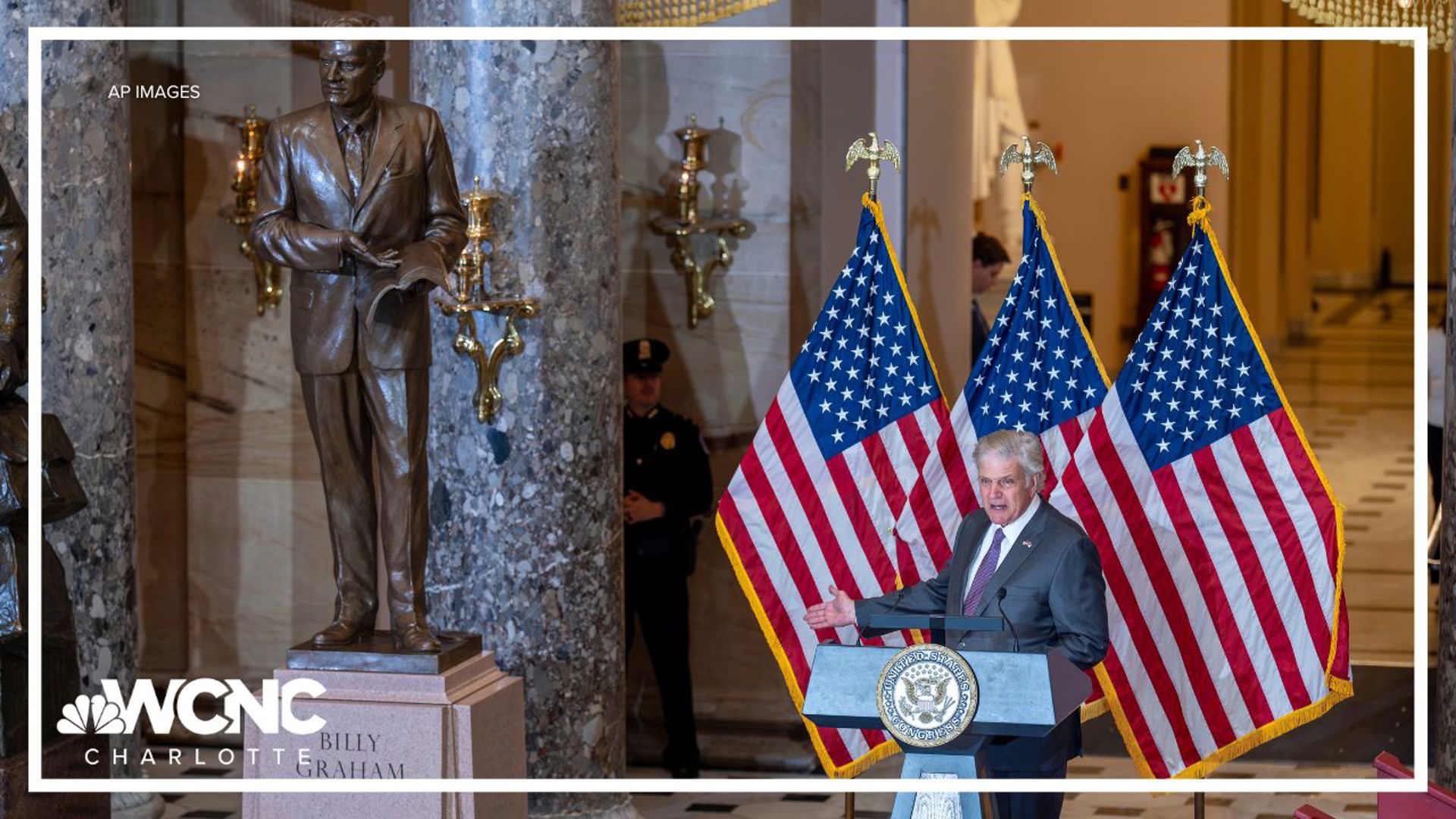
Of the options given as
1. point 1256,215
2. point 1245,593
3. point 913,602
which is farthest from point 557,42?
point 1256,215

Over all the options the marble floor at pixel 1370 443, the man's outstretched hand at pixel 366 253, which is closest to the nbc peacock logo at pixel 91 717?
the man's outstretched hand at pixel 366 253

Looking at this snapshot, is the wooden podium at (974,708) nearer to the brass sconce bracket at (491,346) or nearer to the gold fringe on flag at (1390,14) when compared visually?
the brass sconce bracket at (491,346)

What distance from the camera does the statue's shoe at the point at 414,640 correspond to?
20.3ft

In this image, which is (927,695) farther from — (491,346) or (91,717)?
(91,717)

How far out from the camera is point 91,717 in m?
7.71

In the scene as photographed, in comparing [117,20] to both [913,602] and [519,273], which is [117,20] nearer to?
[519,273]

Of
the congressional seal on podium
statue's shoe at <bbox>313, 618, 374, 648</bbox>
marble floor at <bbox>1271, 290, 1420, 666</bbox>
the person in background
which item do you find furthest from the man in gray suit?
the person in background

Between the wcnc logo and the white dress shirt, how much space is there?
2014 mm

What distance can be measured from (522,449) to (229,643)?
9.91 ft

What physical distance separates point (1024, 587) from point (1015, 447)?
16.4 inches

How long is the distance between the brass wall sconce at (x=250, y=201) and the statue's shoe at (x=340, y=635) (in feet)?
11.5

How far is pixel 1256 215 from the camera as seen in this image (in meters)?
23.6

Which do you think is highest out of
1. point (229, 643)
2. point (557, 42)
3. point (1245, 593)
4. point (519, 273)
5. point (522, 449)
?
point (557, 42)

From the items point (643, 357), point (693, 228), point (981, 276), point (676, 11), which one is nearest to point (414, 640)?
point (643, 357)
